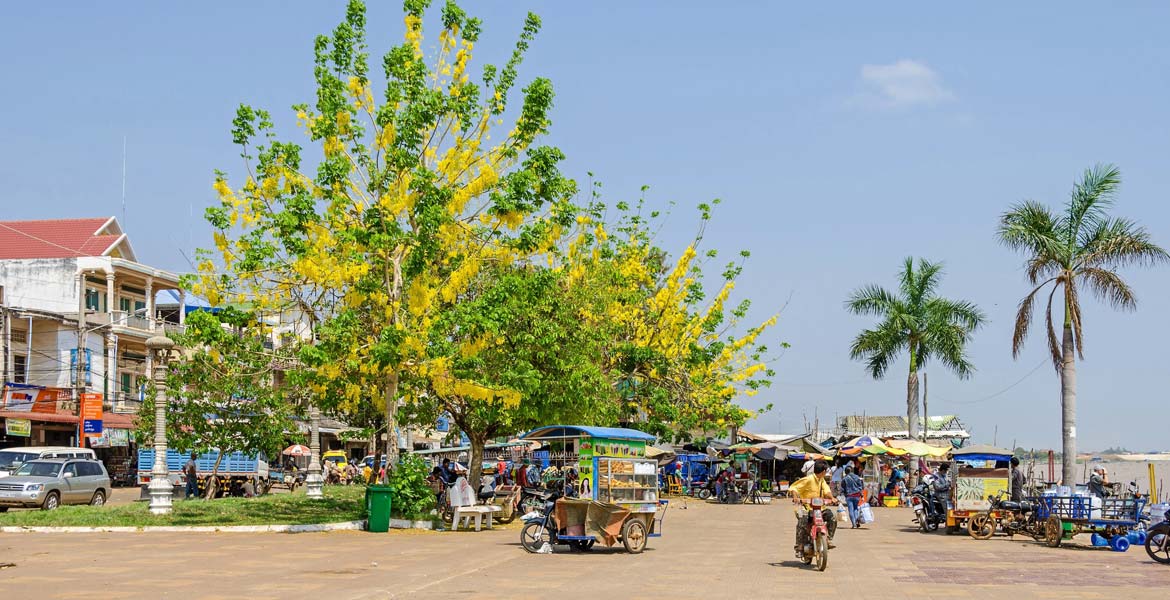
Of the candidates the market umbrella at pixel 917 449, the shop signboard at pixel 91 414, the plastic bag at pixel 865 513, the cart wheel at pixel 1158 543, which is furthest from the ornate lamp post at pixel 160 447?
the market umbrella at pixel 917 449

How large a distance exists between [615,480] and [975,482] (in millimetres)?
10217

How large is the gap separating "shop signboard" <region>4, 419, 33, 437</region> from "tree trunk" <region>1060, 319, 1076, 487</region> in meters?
38.2

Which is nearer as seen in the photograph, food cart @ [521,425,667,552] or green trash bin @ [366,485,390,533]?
food cart @ [521,425,667,552]

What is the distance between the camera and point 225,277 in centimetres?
2412

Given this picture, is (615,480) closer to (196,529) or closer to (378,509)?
(378,509)

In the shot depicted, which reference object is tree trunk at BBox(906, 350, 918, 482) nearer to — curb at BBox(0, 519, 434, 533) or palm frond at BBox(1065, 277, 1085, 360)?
palm frond at BBox(1065, 277, 1085, 360)

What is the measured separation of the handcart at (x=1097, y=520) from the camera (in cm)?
2114

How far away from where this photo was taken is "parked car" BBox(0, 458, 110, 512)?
31.2 meters

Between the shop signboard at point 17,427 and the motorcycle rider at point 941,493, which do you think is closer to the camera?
the motorcycle rider at point 941,493

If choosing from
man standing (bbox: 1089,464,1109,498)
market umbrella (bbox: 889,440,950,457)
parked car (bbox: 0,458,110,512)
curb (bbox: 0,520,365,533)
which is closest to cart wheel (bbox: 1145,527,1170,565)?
man standing (bbox: 1089,464,1109,498)

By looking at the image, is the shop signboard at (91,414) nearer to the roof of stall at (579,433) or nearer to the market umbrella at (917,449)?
the market umbrella at (917,449)

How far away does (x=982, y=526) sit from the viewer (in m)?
25.0

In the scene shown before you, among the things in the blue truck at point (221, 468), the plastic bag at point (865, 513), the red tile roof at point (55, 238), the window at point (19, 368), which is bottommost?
the blue truck at point (221, 468)

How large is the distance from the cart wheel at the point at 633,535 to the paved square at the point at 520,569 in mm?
237
